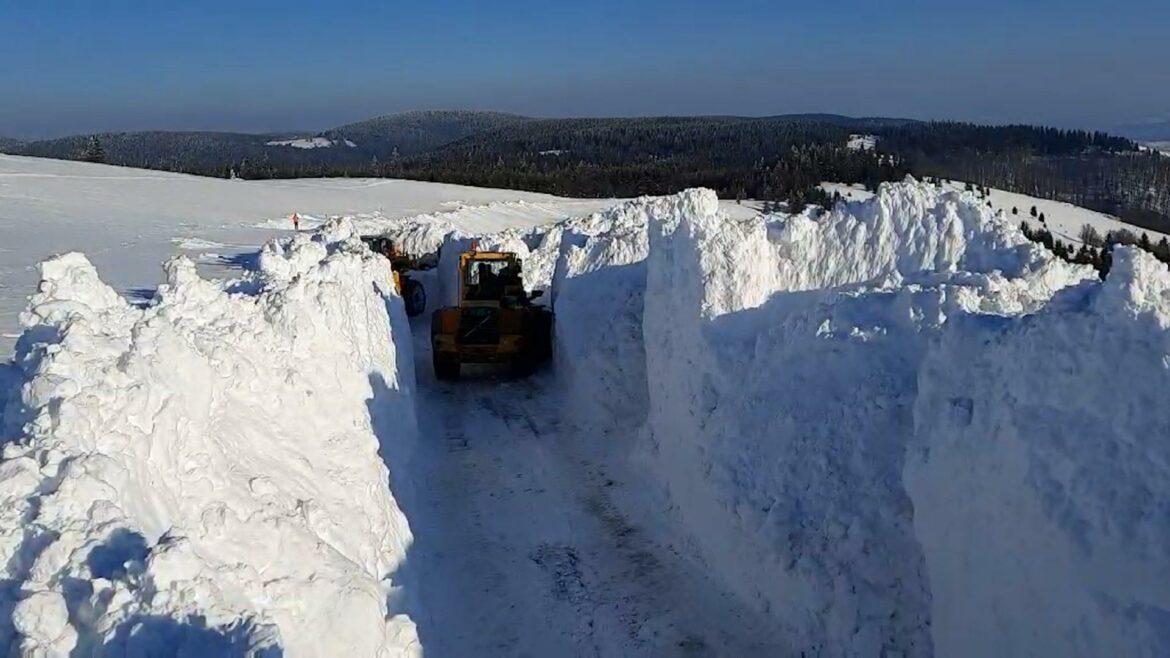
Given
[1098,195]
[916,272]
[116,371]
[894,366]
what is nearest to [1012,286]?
[894,366]

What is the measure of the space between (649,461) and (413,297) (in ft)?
37.7

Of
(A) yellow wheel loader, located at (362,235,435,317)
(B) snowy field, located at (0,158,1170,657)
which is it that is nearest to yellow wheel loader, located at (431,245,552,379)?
(B) snowy field, located at (0,158,1170,657)

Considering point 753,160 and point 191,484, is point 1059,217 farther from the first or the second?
point 753,160

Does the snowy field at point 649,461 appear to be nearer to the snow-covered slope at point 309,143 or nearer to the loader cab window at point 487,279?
the loader cab window at point 487,279

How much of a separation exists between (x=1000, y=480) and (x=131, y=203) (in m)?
41.5

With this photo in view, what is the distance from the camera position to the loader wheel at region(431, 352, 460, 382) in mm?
15883

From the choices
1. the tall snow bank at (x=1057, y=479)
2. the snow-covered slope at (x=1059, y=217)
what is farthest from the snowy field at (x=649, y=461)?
the snow-covered slope at (x=1059, y=217)

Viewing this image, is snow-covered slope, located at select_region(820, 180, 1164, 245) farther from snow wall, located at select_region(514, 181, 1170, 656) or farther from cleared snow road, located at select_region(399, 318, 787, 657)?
cleared snow road, located at select_region(399, 318, 787, 657)

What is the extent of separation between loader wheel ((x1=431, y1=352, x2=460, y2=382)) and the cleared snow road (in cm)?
260

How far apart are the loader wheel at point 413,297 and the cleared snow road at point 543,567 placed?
8.17 m

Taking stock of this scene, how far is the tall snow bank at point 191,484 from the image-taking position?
174 inches

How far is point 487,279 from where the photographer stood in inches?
712

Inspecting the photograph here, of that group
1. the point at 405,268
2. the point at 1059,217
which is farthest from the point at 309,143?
the point at 405,268

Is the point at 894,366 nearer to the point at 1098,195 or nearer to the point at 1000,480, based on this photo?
the point at 1000,480
